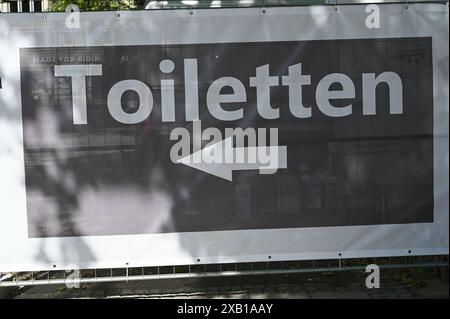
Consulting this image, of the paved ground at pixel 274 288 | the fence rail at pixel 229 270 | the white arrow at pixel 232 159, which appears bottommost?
the paved ground at pixel 274 288

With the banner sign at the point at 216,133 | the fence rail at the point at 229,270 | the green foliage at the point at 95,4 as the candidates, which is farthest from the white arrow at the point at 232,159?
the green foliage at the point at 95,4

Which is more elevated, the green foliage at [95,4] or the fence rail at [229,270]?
the green foliage at [95,4]

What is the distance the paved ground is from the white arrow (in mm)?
1366

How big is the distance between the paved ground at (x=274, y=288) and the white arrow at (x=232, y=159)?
53.8 inches

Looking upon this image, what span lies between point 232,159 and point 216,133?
266mm

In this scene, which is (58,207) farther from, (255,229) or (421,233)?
(421,233)

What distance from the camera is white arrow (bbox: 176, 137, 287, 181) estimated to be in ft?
15.1

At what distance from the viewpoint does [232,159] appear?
4.62 metres

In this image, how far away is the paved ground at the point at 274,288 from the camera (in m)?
5.20

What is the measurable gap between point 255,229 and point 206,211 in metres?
0.46

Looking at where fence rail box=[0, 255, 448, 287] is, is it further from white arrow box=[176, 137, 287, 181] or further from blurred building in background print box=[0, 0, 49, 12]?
blurred building in background print box=[0, 0, 49, 12]

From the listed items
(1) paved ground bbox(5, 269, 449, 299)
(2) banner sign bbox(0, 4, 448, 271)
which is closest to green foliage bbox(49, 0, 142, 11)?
(2) banner sign bbox(0, 4, 448, 271)

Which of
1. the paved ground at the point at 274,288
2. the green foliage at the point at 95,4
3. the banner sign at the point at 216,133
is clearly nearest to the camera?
the banner sign at the point at 216,133

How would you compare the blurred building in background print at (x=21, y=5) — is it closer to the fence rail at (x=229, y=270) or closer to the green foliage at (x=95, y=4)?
the green foliage at (x=95, y=4)
